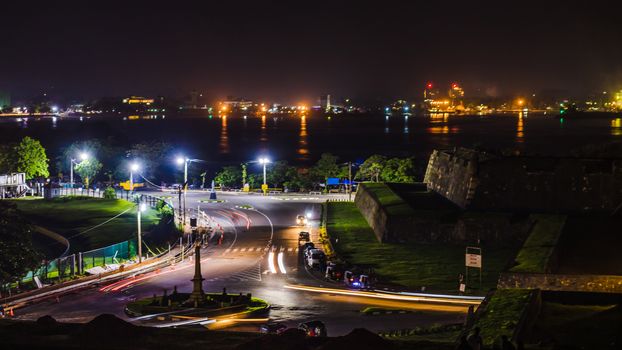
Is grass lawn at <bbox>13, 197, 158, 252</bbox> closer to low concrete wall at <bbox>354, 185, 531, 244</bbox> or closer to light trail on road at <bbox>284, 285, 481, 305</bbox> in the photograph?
low concrete wall at <bbox>354, 185, 531, 244</bbox>

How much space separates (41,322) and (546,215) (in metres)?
32.0

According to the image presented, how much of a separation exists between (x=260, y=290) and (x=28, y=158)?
165ft

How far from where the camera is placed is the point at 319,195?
225 feet

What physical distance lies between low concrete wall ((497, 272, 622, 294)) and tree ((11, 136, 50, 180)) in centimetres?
5794

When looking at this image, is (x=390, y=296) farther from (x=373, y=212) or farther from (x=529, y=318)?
(x=373, y=212)

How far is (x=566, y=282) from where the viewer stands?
87.4ft

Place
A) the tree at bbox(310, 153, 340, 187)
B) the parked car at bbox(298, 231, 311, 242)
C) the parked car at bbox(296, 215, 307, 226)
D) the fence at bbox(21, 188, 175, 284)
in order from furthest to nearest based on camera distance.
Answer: the tree at bbox(310, 153, 340, 187), the parked car at bbox(296, 215, 307, 226), the parked car at bbox(298, 231, 311, 242), the fence at bbox(21, 188, 175, 284)

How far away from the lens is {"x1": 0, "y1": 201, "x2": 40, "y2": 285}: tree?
29.8 metres

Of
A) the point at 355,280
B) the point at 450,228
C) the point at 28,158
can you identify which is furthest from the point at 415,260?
the point at 28,158

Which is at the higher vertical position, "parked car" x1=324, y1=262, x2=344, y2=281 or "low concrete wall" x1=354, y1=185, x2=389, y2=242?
"low concrete wall" x1=354, y1=185, x2=389, y2=242

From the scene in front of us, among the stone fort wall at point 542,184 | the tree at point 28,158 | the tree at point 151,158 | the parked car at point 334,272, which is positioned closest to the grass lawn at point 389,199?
the stone fort wall at point 542,184

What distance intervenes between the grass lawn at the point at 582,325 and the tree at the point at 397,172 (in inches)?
2002

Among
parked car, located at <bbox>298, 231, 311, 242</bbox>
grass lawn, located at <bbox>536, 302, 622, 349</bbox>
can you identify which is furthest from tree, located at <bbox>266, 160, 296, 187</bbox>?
grass lawn, located at <bbox>536, 302, 622, 349</bbox>

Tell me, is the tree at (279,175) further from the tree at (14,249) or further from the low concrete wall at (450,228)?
the tree at (14,249)
